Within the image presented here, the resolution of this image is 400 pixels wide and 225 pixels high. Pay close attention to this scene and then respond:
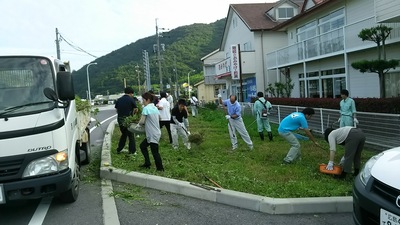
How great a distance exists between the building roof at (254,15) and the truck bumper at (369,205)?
976 inches

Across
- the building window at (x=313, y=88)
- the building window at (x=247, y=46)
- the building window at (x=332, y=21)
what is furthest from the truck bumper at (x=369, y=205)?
the building window at (x=247, y=46)

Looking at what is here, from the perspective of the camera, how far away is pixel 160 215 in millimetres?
4723

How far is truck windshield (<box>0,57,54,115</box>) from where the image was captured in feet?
15.0

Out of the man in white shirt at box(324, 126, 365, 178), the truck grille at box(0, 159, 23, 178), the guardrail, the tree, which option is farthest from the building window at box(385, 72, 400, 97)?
the truck grille at box(0, 159, 23, 178)

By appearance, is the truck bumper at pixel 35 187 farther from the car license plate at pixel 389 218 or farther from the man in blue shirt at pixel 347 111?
the man in blue shirt at pixel 347 111

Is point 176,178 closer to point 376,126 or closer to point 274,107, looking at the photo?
point 376,126

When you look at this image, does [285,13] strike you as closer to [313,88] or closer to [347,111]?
[313,88]

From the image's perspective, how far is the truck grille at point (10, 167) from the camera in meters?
4.09

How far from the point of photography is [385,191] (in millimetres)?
3020

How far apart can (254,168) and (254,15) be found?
24.7 m

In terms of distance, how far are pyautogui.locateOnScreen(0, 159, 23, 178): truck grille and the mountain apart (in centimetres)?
6067

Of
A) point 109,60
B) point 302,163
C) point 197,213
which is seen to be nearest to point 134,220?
point 197,213

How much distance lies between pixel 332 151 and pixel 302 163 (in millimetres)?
1498

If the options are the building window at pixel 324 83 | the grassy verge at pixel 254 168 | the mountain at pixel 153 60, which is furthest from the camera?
the mountain at pixel 153 60
